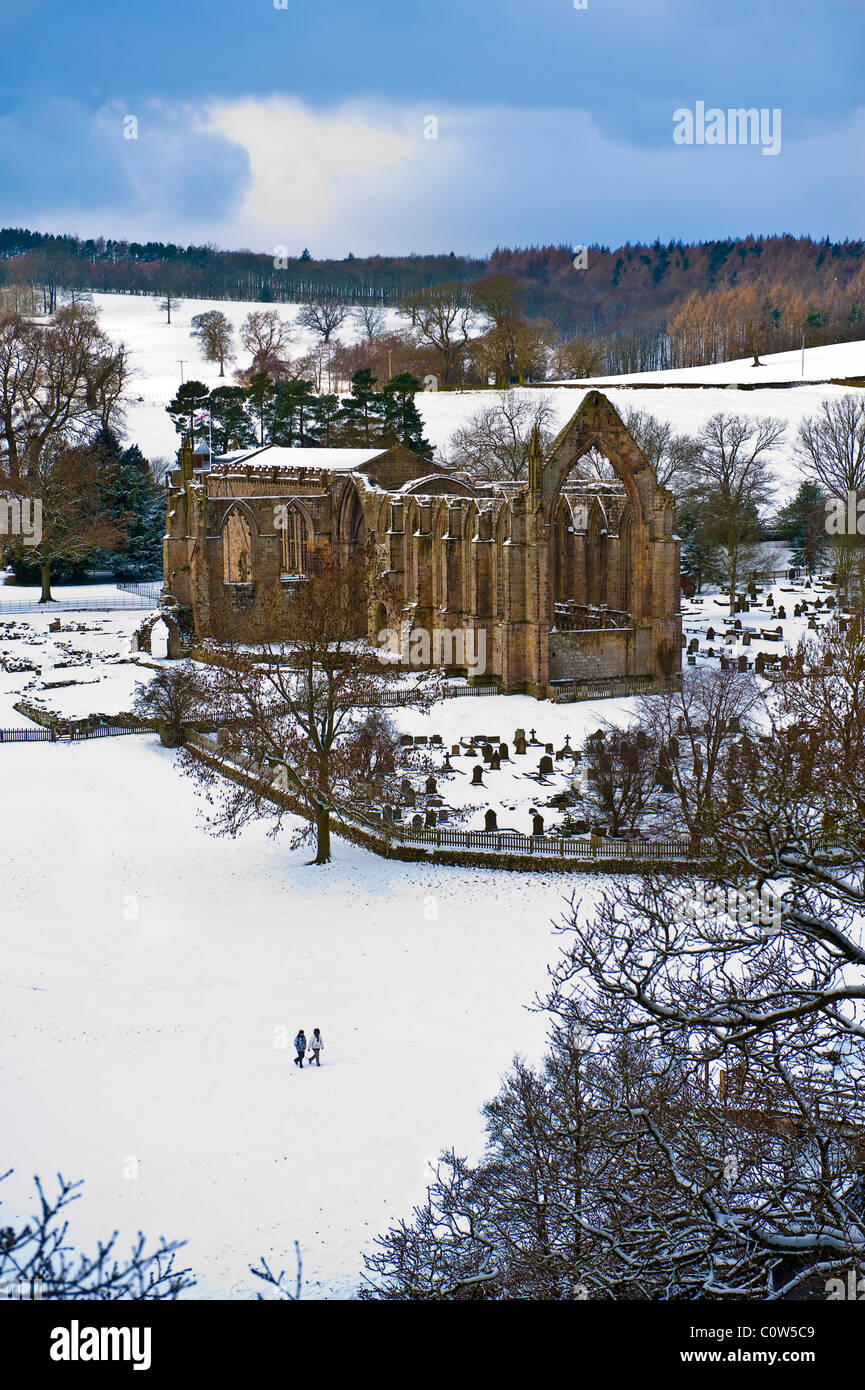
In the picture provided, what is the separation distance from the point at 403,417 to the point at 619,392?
101 ft

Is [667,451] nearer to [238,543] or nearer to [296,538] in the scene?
[238,543]

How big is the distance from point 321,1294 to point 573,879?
560 inches

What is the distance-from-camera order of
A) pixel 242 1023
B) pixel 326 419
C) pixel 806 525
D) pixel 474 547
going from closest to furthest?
pixel 242 1023, pixel 474 547, pixel 806 525, pixel 326 419

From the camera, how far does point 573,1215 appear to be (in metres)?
12.0

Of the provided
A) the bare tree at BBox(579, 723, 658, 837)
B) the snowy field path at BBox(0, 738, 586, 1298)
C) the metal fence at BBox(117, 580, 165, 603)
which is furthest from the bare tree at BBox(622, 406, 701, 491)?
the snowy field path at BBox(0, 738, 586, 1298)

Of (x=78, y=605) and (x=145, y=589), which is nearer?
(x=78, y=605)

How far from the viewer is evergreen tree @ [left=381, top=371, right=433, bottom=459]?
81.9 meters

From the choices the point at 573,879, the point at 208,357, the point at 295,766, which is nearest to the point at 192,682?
the point at 295,766

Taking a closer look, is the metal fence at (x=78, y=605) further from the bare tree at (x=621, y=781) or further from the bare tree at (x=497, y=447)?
the bare tree at (x=621, y=781)

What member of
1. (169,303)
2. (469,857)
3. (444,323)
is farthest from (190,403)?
(169,303)

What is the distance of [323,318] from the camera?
15100 cm

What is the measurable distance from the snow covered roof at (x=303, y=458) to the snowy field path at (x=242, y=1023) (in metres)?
28.7

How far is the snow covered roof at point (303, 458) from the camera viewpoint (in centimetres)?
5962

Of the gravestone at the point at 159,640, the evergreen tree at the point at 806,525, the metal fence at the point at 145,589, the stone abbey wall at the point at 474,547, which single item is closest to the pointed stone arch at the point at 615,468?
the stone abbey wall at the point at 474,547
